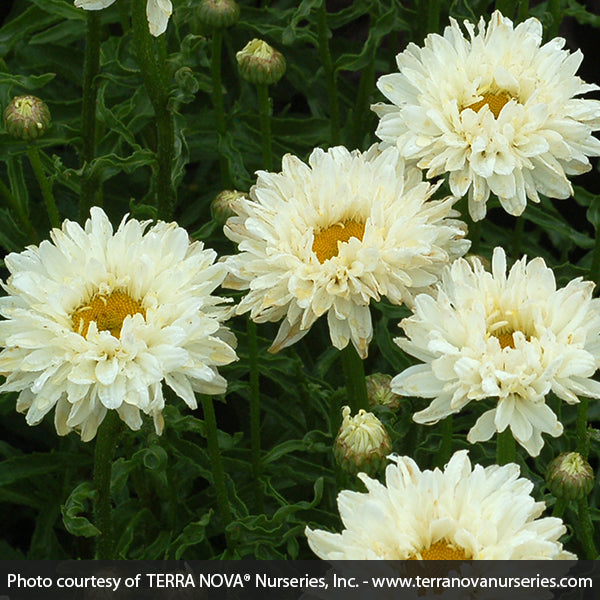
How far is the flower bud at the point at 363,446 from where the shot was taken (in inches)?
79.0

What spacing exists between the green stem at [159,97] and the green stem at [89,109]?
144 mm

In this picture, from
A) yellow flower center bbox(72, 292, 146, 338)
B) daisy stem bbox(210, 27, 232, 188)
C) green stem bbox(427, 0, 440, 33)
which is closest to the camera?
yellow flower center bbox(72, 292, 146, 338)

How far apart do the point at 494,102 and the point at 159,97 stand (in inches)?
29.7

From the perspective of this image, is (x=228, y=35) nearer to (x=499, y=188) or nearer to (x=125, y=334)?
(x=499, y=188)

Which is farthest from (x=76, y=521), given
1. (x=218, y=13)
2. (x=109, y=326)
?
(x=218, y=13)

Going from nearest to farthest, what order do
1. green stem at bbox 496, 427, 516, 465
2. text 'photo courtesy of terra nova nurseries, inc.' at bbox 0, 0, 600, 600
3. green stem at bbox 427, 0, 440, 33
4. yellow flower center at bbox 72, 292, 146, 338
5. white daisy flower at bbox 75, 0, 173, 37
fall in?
text 'photo courtesy of terra nova nurseries, inc.' at bbox 0, 0, 600, 600 < green stem at bbox 496, 427, 516, 465 < yellow flower center at bbox 72, 292, 146, 338 < white daisy flower at bbox 75, 0, 173, 37 < green stem at bbox 427, 0, 440, 33

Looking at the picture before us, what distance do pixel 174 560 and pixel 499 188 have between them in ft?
3.46

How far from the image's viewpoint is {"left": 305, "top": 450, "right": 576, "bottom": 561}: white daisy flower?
1.66 metres

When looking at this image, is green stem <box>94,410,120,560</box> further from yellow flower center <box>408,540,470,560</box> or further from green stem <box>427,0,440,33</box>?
green stem <box>427,0,440,33</box>

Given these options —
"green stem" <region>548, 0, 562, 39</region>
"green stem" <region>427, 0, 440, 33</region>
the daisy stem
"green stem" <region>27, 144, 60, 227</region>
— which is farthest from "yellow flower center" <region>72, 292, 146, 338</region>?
"green stem" <region>548, 0, 562, 39</region>

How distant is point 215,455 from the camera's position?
7.68 ft

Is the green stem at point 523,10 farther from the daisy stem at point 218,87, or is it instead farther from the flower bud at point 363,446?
the flower bud at point 363,446

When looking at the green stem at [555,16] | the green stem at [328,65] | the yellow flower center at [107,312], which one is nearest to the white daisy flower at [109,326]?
the yellow flower center at [107,312]

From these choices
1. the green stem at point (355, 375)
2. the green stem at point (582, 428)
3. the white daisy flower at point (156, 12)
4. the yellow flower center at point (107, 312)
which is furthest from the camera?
the white daisy flower at point (156, 12)
